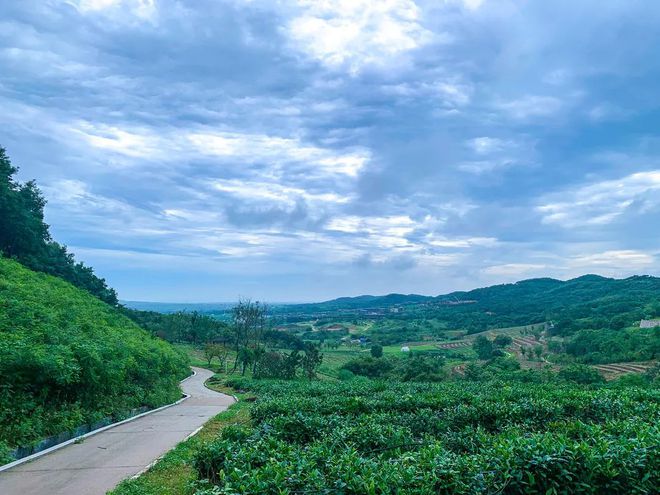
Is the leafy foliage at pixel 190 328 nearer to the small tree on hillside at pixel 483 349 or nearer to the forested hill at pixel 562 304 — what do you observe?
the small tree on hillside at pixel 483 349

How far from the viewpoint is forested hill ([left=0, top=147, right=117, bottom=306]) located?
92.9 ft

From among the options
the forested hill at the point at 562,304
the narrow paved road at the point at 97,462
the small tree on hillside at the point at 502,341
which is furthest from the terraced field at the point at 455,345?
the narrow paved road at the point at 97,462

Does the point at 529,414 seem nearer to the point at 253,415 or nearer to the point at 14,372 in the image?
the point at 253,415

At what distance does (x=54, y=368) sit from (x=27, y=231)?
2511 cm

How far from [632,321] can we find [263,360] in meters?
46.9

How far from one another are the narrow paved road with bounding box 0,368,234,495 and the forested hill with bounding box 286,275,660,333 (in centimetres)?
6057

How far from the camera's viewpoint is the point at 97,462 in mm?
8117

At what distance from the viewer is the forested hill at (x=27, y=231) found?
28.3 m

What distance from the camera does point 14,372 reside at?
8562 mm

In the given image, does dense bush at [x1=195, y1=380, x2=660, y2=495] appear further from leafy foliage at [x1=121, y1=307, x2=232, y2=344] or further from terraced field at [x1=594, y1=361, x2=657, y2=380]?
leafy foliage at [x1=121, y1=307, x2=232, y2=344]

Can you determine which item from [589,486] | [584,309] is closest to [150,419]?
[589,486]

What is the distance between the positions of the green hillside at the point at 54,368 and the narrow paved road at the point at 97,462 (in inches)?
24.1

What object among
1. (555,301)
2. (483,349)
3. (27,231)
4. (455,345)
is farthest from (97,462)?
(555,301)

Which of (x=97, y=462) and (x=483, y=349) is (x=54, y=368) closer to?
(x=97, y=462)
